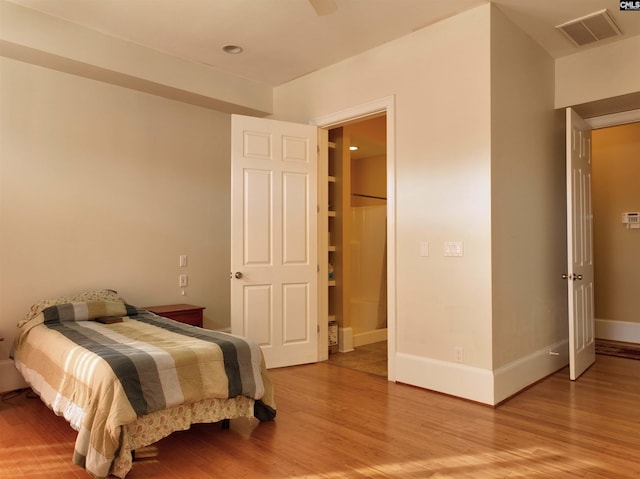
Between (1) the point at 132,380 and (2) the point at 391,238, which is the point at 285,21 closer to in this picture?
(2) the point at 391,238

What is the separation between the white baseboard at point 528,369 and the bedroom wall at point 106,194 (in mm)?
2913

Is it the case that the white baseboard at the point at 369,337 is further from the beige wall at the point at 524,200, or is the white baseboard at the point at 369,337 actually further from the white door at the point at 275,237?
the beige wall at the point at 524,200

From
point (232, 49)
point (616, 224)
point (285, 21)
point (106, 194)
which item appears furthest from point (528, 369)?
point (106, 194)

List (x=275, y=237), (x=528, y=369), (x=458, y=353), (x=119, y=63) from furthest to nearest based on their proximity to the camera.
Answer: (x=275, y=237) < (x=119, y=63) < (x=528, y=369) < (x=458, y=353)

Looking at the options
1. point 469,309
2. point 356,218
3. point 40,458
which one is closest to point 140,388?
point 40,458

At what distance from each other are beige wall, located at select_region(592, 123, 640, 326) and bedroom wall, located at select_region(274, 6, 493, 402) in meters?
3.47

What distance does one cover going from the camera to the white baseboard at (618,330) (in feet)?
18.3

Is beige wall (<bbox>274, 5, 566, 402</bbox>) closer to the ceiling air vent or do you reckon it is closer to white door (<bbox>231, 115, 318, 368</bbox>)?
the ceiling air vent

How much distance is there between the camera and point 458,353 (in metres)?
3.51

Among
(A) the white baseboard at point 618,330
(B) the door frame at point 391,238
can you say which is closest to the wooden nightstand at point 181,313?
(B) the door frame at point 391,238

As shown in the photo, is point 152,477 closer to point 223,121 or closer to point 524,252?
point 524,252

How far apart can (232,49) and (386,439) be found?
3441mm

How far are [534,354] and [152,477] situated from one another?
307cm

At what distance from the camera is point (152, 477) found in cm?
230
